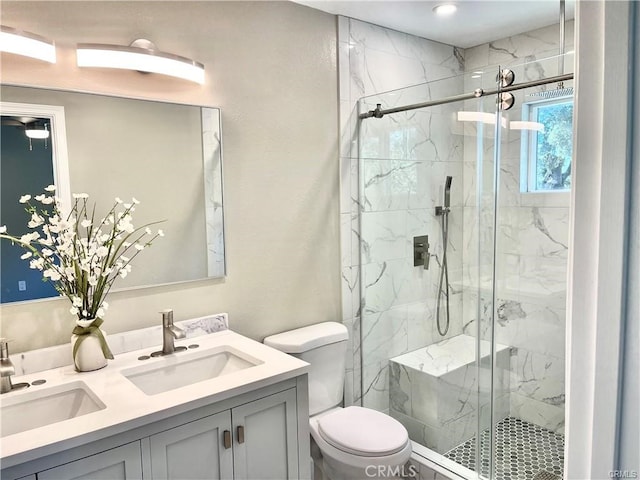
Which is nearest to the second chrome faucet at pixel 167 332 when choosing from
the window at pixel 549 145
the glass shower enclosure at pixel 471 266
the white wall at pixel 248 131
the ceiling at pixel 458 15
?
the white wall at pixel 248 131

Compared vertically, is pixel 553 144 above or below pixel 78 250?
above

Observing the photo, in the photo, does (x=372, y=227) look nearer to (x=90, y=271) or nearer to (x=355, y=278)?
(x=355, y=278)

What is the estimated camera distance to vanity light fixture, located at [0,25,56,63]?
1.50 m

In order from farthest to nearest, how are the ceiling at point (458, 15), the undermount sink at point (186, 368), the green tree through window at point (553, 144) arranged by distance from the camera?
the ceiling at point (458, 15) < the green tree through window at point (553, 144) < the undermount sink at point (186, 368)

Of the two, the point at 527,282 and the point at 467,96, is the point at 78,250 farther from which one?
the point at 527,282

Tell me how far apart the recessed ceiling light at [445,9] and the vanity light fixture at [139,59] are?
1386 mm

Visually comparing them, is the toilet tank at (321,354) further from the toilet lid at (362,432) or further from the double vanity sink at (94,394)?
the double vanity sink at (94,394)

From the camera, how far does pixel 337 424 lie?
2.19 m

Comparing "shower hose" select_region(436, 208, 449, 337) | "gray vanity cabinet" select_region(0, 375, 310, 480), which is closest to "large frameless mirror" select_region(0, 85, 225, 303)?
"gray vanity cabinet" select_region(0, 375, 310, 480)

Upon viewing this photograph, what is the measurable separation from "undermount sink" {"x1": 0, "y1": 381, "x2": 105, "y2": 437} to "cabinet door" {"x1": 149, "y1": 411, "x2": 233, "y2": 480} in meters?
0.23

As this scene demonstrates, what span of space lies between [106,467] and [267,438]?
565mm

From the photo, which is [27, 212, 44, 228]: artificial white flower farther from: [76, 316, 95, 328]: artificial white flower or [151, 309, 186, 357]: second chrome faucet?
[151, 309, 186, 357]: second chrome faucet

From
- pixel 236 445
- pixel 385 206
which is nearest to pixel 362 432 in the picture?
pixel 236 445

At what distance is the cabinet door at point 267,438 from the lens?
5.20ft
